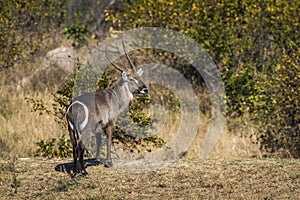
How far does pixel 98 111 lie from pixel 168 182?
1622 mm

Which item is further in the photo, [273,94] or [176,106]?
[176,106]

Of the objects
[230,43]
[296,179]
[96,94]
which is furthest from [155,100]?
[296,179]

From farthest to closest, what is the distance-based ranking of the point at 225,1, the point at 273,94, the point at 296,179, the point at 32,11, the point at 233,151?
the point at 32,11 → the point at 225,1 → the point at 233,151 → the point at 273,94 → the point at 296,179

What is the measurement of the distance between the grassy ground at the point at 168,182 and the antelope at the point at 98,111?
1.65 feet

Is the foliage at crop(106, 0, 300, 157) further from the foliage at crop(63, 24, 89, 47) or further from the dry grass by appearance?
the foliage at crop(63, 24, 89, 47)

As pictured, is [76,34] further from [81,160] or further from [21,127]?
[81,160]

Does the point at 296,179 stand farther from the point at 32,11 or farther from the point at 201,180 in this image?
the point at 32,11

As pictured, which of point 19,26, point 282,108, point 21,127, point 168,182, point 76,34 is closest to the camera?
point 168,182

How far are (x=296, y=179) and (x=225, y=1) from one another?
8.36 m

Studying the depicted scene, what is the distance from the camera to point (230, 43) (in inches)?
627

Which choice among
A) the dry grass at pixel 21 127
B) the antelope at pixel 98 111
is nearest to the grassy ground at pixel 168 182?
the antelope at pixel 98 111

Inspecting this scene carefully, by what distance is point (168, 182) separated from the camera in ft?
28.1

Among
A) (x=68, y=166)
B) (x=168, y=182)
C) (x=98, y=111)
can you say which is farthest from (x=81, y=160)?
(x=168, y=182)

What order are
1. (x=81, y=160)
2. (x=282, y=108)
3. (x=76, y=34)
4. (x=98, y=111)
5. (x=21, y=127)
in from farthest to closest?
(x=76, y=34) < (x=21, y=127) < (x=282, y=108) < (x=98, y=111) < (x=81, y=160)
